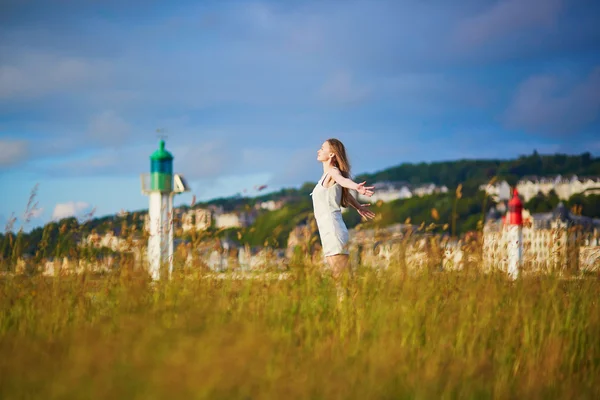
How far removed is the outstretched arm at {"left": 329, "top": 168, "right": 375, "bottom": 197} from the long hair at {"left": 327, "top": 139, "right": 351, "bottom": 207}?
9 cm

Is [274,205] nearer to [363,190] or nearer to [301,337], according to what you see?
[363,190]

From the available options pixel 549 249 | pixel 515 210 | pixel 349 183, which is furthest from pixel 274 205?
pixel 349 183

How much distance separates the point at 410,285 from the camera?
453 cm

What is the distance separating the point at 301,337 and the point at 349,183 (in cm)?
196

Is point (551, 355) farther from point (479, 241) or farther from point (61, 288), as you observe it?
point (61, 288)

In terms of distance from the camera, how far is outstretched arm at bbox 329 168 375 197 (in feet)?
16.8

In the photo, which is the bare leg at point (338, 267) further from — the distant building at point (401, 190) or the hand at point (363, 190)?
the distant building at point (401, 190)

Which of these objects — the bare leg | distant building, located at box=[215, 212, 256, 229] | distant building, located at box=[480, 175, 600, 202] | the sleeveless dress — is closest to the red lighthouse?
distant building, located at box=[215, 212, 256, 229]

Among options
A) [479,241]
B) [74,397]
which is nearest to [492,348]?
[479,241]

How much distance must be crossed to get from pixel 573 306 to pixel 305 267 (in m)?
1.87

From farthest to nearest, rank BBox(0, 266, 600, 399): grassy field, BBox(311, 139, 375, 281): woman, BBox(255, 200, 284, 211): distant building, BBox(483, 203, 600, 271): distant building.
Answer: BBox(255, 200, 284, 211): distant building → BBox(483, 203, 600, 271): distant building → BBox(311, 139, 375, 281): woman → BBox(0, 266, 600, 399): grassy field

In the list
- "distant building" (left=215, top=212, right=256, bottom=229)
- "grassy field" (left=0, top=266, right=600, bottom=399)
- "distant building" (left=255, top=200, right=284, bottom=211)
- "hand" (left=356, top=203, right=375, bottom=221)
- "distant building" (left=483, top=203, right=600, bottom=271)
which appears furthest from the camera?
"distant building" (left=255, top=200, right=284, bottom=211)

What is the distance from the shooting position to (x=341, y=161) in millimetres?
5660

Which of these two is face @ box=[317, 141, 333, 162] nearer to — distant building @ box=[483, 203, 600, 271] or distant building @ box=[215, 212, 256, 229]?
distant building @ box=[215, 212, 256, 229]
